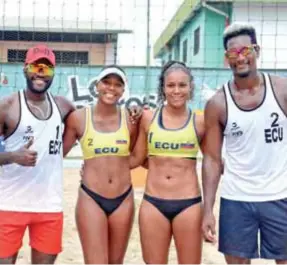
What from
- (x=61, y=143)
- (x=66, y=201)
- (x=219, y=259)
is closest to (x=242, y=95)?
(x=61, y=143)

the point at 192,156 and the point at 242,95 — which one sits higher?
the point at 242,95

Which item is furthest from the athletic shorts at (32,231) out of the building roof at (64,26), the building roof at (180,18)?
the building roof at (180,18)

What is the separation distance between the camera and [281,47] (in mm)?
15242

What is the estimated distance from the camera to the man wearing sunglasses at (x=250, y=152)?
362cm

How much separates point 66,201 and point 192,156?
4.66 metres

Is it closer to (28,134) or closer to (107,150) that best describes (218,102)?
(107,150)

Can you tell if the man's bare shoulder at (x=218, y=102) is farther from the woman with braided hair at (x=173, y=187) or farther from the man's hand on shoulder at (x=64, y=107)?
the man's hand on shoulder at (x=64, y=107)

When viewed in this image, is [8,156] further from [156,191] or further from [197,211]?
[197,211]

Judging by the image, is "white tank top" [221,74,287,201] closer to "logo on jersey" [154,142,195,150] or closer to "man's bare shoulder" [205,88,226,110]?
"man's bare shoulder" [205,88,226,110]

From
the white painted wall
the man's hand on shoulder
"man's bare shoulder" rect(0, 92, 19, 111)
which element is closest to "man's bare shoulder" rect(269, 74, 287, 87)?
the man's hand on shoulder

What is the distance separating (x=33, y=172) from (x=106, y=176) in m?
0.42

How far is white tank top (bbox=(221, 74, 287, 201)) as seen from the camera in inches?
142

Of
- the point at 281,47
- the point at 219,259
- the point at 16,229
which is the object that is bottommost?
the point at 219,259

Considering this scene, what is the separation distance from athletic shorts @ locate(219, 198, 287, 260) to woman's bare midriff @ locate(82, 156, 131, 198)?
664mm
